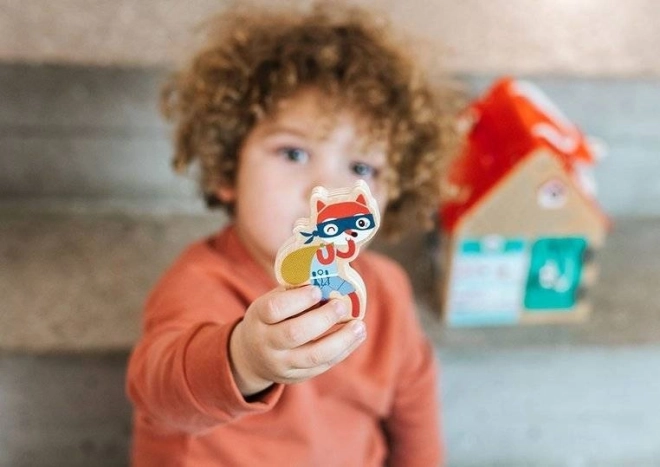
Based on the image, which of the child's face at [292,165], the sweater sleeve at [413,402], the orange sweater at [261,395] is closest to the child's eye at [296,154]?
the child's face at [292,165]

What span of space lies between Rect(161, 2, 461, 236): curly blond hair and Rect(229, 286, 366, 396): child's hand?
1.09 feet

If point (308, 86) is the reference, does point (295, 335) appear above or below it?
below

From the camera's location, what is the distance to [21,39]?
105 centimetres

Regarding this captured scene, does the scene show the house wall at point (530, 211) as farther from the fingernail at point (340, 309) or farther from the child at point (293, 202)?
the fingernail at point (340, 309)

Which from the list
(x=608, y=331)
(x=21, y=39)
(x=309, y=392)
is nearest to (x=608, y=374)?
(x=608, y=331)

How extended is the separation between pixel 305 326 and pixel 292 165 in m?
0.31

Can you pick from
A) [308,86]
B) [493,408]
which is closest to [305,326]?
[308,86]

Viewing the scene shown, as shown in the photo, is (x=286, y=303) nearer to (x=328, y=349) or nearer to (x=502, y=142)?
(x=328, y=349)

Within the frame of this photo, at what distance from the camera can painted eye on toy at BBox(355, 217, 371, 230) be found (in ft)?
1.65

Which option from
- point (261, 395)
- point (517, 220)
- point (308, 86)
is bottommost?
point (261, 395)

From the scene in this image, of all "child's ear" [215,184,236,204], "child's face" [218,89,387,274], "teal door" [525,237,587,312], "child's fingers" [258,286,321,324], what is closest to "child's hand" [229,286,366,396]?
"child's fingers" [258,286,321,324]

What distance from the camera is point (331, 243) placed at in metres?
0.51

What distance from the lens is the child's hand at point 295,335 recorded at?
0.49m

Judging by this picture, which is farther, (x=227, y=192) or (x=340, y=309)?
(x=227, y=192)
